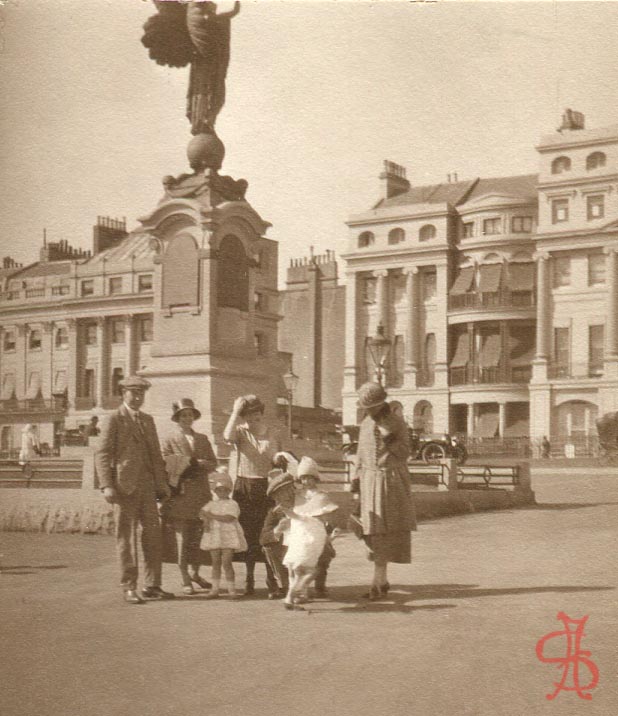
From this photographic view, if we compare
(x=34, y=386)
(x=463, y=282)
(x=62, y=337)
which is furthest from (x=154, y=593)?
(x=463, y=282)

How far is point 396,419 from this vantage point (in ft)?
28.6

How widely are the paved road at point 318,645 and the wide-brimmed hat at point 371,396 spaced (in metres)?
1.47

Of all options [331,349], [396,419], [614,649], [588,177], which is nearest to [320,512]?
[396,419]

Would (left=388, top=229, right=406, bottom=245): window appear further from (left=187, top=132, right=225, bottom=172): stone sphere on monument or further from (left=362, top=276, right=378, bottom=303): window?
(left=187, top=132, right=225, bottom=172): stone sphere on monument

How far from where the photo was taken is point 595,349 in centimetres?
5050

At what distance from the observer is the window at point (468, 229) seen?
55.4 meters

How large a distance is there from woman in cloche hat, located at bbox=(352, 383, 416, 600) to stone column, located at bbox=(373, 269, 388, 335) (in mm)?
51164

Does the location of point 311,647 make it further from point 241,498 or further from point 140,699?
point 241,498

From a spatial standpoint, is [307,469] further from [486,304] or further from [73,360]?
[486,304]

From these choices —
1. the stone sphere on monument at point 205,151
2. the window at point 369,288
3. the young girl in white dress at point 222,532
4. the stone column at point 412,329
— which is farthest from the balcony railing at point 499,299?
the young girl in white dress at point 222,532

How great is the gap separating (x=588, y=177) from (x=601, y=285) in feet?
60.4

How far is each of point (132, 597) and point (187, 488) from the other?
1.06 meters

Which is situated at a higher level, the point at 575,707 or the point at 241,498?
the point at 241,498

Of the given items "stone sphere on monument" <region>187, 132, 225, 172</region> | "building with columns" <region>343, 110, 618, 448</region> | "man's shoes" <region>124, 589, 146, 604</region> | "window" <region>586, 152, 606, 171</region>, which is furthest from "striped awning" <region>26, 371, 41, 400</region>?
"building with columns" <region>343, 110, 618, 448</region>
